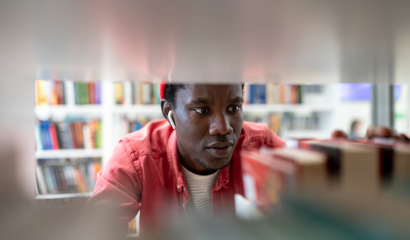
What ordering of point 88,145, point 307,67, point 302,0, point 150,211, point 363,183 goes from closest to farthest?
point 302,0 → point 307,67 → point 363,183 → point 150,211 → point 88,145

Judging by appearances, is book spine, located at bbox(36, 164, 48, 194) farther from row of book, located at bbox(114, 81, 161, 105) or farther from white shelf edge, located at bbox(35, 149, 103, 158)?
row of book, located at bbox(114, 81, 161, 105)

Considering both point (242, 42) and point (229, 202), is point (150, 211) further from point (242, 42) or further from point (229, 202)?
point (242, 42)

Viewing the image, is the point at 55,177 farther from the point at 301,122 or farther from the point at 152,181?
the point at 301,122

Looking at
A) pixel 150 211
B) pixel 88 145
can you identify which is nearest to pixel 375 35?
pixel 150 211

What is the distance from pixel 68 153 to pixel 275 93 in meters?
1.53

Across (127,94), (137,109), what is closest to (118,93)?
(127,94)

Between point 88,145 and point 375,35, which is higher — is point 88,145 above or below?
below

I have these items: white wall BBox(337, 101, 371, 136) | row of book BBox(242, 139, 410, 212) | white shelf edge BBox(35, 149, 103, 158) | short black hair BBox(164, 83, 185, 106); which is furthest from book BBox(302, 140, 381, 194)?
white wall BBox(337, 101, 371, 136)

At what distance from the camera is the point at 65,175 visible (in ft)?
5.45

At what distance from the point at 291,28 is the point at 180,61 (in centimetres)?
7

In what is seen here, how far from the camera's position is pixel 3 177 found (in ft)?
0.51

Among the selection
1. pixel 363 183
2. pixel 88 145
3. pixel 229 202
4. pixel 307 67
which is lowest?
pixel 229 202

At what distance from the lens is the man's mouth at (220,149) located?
0.79 meters

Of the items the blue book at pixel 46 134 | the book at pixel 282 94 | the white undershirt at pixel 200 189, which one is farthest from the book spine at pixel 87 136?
the book at pixel 282 94
